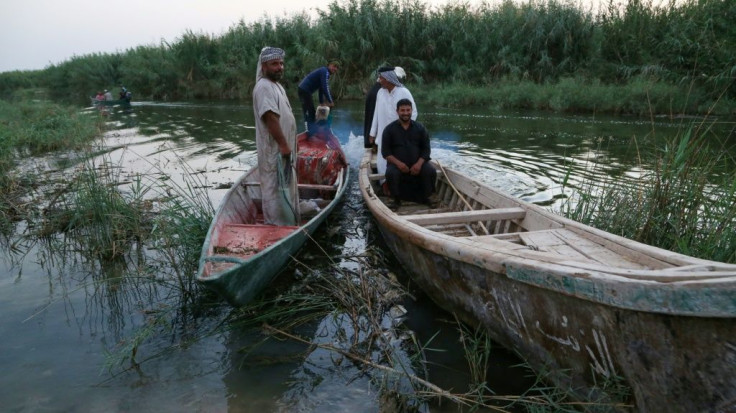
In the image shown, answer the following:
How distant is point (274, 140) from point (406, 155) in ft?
5.28

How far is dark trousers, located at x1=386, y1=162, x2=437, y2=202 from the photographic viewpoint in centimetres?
516

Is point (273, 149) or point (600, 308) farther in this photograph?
point (273, 149)

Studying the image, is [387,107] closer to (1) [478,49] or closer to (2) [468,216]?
(2) [468,216]

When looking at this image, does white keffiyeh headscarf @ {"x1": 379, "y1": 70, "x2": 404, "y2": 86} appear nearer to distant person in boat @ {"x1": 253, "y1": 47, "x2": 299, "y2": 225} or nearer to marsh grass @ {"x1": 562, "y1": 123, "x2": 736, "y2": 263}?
distant person in boat @ {"x1": 253, "y1": 47, "x2": 299, "y2": 225}

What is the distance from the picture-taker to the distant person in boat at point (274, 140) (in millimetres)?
3992

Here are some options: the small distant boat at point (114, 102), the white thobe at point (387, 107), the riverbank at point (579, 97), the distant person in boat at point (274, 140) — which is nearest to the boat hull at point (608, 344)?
the distant person in boat at point (274, 140)

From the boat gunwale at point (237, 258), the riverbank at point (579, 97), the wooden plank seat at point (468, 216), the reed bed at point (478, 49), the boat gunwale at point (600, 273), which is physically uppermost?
the reed bed at point (478, 49)

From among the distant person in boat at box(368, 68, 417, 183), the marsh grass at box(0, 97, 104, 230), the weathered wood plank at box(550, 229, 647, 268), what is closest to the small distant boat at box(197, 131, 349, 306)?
the distant person in boat at box(368, 68, 417, 183)

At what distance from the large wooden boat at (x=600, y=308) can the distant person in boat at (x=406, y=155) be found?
166 cm

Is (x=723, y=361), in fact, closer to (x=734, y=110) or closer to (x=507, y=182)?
(x=507, y=182)

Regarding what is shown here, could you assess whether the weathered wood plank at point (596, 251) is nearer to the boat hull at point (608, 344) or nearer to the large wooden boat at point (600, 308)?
the large wooden boat at point (600, 308)

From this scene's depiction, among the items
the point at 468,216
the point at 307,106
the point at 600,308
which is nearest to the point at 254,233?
the point at 468,216

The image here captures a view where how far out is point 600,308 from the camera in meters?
2.08

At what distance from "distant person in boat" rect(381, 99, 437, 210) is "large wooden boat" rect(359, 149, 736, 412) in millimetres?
1662
